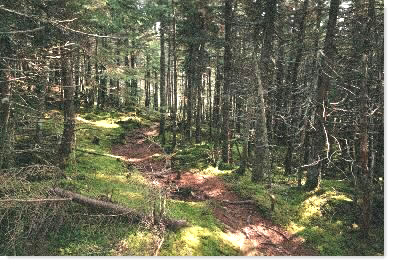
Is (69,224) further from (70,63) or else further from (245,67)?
(245,67)

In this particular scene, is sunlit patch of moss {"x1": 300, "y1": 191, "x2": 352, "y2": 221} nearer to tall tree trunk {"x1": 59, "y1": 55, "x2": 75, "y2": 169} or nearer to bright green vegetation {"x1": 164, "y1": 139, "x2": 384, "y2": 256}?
bright green vegetation {"x1": 164, "y1": 139, "x2": 384, "y2": 256}

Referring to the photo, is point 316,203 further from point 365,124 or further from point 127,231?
point 127,231

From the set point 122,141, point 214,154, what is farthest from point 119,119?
point 214,154

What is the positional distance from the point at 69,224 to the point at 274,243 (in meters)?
4.85

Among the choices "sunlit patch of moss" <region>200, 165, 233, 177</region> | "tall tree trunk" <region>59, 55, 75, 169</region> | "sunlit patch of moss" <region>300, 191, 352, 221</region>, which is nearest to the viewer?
"sunlit patch of moss" <region>300, 191, 352, 221</region>

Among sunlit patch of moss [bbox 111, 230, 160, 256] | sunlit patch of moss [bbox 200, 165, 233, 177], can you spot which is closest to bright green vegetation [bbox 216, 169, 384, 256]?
sunlit patch of moss [bbox 200, 165, 233, 177]

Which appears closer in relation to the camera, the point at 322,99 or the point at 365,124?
the point at 365,124

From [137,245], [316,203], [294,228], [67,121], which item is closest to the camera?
[137,245]

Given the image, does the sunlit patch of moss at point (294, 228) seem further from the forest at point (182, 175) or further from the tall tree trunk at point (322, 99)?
the tall tree trunk at point (322, 99)

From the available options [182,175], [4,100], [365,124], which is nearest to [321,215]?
[365,124]

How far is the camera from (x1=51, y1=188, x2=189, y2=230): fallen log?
7.44m

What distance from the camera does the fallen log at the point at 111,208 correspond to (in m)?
7.44

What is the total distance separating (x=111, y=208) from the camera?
7605mm

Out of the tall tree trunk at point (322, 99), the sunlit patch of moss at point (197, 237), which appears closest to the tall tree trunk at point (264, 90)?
the tall tree trunk at point (322, 99)
